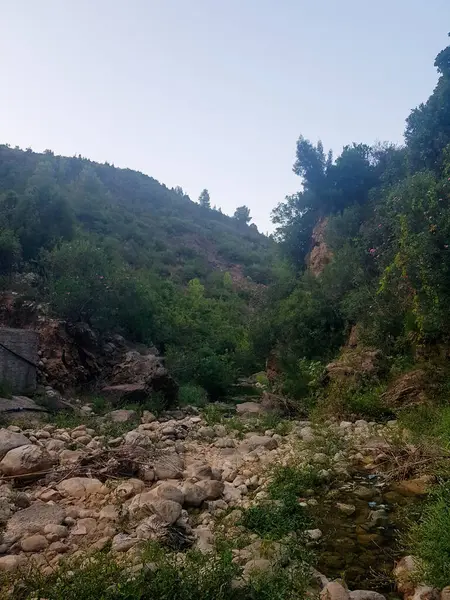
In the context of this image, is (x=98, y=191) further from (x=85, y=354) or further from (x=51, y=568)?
(x=51, y=568)

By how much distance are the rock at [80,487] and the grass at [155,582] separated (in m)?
1.72

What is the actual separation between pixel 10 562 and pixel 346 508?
3.57m

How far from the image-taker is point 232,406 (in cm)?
1396

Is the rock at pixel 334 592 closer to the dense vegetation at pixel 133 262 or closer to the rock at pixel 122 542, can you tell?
the rock at pixel 122 542

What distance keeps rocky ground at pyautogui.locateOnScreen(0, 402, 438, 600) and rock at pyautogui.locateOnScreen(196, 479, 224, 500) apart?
0.06ft

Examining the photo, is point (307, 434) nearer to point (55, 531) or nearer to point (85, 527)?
point (85, 527)

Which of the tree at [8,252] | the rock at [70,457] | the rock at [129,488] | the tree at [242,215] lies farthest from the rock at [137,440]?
the tree at [242,215]

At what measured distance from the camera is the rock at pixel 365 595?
3.33m

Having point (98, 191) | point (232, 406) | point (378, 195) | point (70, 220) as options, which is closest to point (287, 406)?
point (232, 406)

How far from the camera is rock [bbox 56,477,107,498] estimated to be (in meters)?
5.24

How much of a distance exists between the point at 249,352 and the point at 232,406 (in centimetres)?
573

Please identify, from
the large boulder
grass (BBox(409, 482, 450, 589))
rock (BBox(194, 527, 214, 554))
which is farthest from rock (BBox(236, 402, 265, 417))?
grass (BBox(409, 482, 450, 589))

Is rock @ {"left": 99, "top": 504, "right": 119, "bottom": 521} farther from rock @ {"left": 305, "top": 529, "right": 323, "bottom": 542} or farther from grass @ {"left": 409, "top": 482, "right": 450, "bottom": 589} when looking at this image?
grass @ {"left": 409, "top": 482, "right": 450, "bottom": 589}

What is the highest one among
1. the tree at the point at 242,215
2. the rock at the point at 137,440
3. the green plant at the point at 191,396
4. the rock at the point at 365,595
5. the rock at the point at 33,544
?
the tree at the point at 242,215
